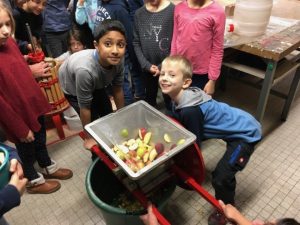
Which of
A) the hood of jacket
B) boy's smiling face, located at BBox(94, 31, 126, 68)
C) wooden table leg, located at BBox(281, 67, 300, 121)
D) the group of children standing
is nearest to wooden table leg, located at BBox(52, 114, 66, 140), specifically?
the group of children standing

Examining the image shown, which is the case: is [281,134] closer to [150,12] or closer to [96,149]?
[150,12]

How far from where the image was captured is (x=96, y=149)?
3.86 ft

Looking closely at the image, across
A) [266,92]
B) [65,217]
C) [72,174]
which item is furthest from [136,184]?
[266,92]

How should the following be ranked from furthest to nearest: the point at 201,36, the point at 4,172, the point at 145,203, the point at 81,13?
the point at 81,13
the point at 201,36
the point at 145,203
the point at 4,172

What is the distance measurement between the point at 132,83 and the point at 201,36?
2.74ft

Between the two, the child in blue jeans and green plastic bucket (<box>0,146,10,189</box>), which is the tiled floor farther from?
green plastic bucket (<box>0,146,10,189</box>)

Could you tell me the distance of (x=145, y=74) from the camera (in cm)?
196

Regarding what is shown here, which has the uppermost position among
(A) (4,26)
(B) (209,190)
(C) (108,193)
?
(A) (4,26)

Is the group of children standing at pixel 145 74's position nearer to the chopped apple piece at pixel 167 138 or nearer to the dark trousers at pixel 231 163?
the dark trousers at pixel 231 163

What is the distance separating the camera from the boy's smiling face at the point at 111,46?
1238 millimetres

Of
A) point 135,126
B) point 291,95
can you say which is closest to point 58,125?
point 135,126

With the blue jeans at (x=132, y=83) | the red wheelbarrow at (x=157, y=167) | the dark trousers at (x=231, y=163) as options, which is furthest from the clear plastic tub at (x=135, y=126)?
the blue jeans at (x=132, y=83)

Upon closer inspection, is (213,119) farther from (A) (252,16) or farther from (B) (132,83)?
(B) (132,83)

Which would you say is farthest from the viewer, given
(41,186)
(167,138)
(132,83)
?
(132,83)
